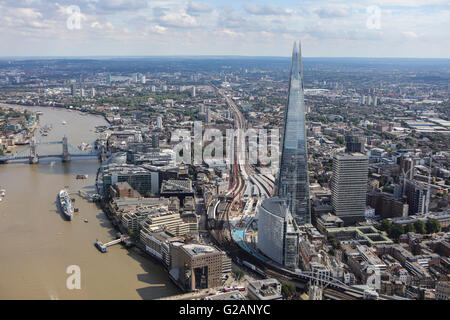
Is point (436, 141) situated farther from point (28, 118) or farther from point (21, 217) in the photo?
point (28, 118)

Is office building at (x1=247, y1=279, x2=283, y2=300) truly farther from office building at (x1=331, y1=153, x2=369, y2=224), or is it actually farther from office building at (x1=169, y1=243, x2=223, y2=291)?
office building at (x1=331, y1=153, x2=369, y2=224)

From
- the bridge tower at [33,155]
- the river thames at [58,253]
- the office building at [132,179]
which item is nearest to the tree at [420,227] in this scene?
the river thames at [58,253]

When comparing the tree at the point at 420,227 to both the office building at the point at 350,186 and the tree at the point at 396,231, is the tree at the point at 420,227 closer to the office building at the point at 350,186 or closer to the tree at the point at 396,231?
the tree at the point at 396,231

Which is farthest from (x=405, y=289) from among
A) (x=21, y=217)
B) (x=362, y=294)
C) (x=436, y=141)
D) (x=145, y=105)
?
(x=145, y=105)

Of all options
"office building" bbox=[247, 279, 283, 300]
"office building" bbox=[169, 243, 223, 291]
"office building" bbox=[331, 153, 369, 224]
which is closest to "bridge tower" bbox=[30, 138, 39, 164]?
"office building" bbox=[331, 153, 369, 224]

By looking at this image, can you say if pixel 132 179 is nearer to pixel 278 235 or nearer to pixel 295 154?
pixel 295 154

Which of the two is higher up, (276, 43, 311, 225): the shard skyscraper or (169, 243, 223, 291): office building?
(276, 43, 311, 225): the shard skyscraper

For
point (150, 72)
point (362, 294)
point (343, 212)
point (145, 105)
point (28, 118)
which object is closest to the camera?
point (362, 294)
